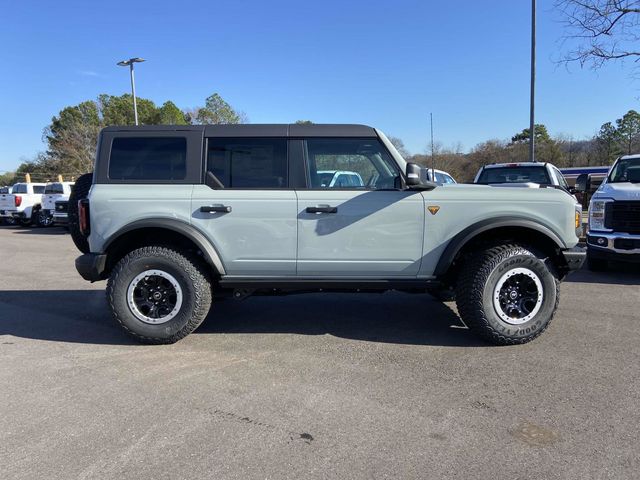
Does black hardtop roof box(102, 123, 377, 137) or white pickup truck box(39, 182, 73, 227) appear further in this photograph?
white pickup truck box(39, 182, 73, 227)

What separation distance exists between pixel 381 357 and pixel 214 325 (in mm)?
2009

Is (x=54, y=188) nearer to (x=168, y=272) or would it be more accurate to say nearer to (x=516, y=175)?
(x=168, y=272)

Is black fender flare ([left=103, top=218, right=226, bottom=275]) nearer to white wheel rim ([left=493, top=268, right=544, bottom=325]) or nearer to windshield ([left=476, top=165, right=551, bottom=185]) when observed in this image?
white wheel rim ([left=493, top=268, right=544, bottom=325])

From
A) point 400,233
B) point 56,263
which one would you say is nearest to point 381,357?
point 400,233

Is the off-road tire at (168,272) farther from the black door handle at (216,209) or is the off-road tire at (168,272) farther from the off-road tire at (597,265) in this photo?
the off-road tire at (597,265)

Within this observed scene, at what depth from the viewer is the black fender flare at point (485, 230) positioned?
14.1 ft

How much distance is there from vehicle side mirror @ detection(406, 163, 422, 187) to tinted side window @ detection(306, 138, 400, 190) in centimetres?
24

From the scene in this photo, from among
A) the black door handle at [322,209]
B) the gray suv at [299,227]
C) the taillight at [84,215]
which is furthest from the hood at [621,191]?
the taillight at [84,215]

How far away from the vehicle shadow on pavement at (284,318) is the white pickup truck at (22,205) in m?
14.8

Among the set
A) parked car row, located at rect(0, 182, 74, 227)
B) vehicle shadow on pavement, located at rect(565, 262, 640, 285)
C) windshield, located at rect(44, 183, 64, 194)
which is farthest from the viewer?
windshield, located at rect(44, 183, 64, 194)

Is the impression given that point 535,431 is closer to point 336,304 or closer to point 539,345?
point 539,345

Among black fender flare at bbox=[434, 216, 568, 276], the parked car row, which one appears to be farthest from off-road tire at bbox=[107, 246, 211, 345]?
the parked car row

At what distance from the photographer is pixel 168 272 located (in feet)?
14.5

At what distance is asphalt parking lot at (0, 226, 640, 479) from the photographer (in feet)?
8.55
